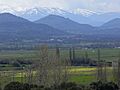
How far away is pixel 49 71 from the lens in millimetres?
50750

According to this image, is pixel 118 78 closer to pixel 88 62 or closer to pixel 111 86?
pixel 111 86

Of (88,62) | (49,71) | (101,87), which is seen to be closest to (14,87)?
(101,87)

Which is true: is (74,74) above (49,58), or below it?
below

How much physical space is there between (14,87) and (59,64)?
15.7m

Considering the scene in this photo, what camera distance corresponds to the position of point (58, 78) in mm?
51469

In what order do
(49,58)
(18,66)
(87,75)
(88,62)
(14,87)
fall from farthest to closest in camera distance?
(88,62), (18,66), (87,75), (49,58), (14,87)

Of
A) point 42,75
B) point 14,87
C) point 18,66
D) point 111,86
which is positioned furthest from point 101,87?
point 18,66

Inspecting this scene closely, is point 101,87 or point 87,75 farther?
point 87,75

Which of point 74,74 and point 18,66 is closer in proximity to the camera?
point 74,74

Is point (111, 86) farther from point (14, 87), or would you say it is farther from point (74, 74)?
point (74, 74)

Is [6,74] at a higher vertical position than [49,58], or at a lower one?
lower

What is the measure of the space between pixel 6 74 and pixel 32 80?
20565 mm

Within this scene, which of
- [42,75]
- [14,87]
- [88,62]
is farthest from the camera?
[88,62]

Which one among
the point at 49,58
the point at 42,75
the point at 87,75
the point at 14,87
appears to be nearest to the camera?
the point at 14,87
